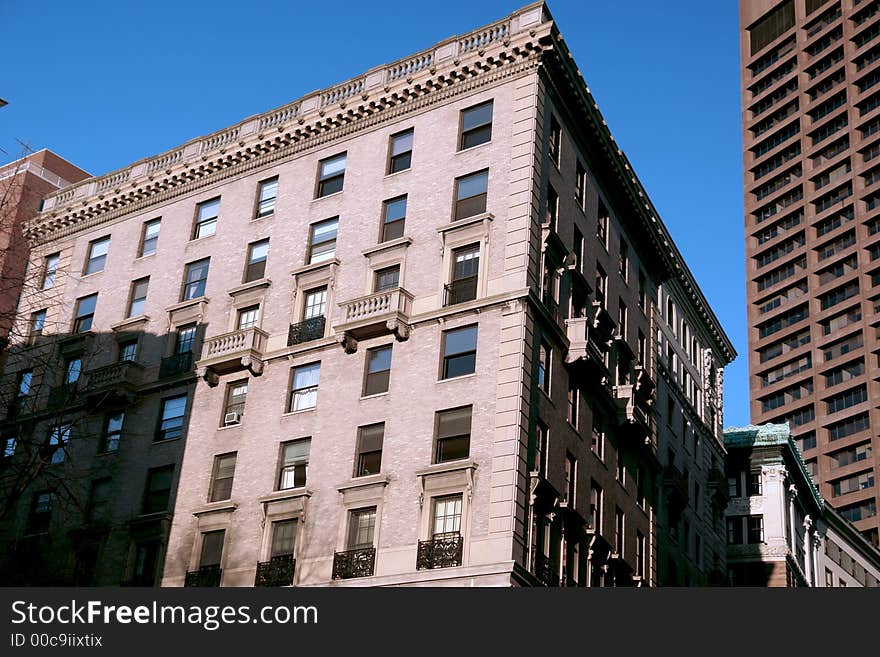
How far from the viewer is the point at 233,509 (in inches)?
1791

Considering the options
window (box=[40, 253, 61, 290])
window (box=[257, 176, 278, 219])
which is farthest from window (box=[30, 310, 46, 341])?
window (box=[257, 176, 278, 219])

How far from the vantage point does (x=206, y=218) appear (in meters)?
55.3

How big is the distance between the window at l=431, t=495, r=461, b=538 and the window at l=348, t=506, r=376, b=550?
244 cm

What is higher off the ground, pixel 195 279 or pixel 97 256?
pixel 97 256

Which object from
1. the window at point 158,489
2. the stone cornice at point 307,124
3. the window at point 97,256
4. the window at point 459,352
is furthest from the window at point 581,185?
the window at point 97,256

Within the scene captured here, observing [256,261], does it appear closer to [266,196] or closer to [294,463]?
[266,196]

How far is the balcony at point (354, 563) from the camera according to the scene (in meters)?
41.0

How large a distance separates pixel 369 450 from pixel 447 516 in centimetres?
448

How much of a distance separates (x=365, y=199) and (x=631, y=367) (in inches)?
579

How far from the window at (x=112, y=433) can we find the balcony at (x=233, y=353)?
476 cm

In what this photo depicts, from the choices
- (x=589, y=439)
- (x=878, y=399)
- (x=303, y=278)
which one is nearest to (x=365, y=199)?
(x=303, y=278)

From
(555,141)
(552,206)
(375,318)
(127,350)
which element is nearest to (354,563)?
(375,318)

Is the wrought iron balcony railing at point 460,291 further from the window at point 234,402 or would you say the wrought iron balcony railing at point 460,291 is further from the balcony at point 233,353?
the window at point 234,402

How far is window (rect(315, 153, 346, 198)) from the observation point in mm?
51656
